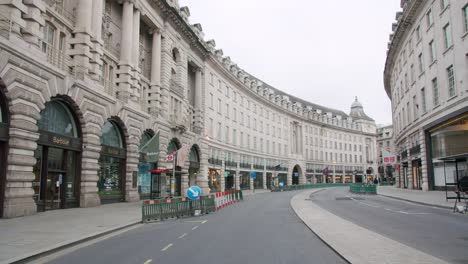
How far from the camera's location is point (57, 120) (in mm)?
21734

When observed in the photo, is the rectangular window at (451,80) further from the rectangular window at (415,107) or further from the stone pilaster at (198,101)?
the stone pilaster at (198,101)

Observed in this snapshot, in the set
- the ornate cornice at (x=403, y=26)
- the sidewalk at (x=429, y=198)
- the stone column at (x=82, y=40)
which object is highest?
the ornate cornice at (x=403, y=26)

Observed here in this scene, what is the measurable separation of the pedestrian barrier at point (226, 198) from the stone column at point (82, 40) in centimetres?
1156

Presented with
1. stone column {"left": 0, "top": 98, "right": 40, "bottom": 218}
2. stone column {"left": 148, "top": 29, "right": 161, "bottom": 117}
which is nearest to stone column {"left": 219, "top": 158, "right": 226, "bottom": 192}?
stone column {"left": 148, "top": 29, "right": 161, "bottom": 117}

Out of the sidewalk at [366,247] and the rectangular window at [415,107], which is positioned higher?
the rectangular window at [415,107]

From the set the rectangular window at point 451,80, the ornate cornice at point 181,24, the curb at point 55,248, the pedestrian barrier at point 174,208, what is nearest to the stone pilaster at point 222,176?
the ornate cornice at point 181,24

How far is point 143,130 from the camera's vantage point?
1242 inches

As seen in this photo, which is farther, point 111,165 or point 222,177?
point 222,177

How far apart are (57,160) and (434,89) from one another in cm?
3160

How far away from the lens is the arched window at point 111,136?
2688cm

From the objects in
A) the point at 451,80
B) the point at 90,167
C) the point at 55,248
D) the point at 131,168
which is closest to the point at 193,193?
the point at 90,167

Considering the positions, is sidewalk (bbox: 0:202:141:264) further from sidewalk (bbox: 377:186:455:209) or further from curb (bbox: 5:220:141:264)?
sidewalk (bbox: 377:186:455:209)

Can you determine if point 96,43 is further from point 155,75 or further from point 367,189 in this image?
point 367,189

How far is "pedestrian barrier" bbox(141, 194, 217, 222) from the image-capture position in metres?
17.5
